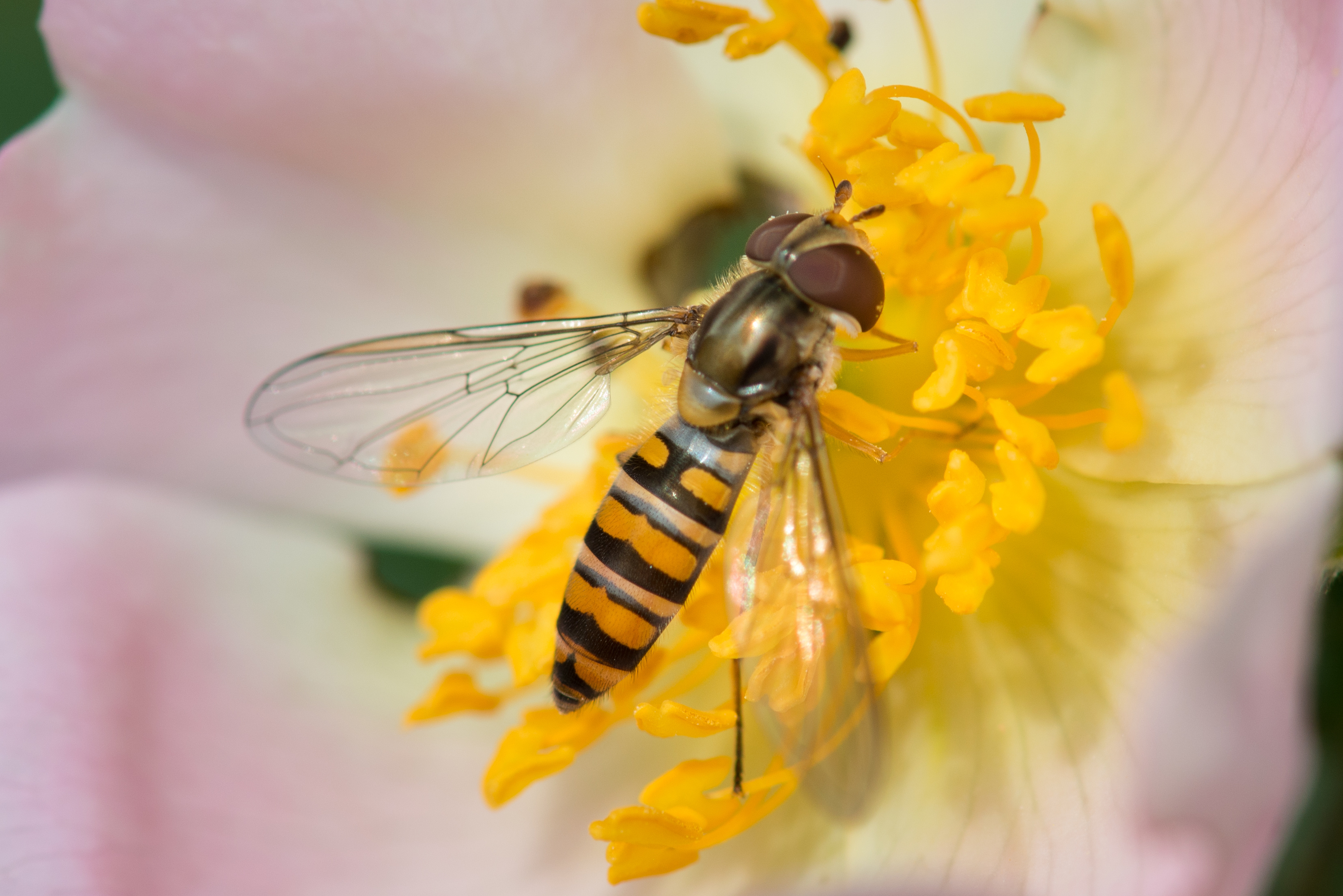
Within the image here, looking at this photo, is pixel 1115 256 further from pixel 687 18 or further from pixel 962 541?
pixel 687 18

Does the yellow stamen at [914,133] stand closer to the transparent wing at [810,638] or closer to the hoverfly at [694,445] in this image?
the hoverfly at [694,445]

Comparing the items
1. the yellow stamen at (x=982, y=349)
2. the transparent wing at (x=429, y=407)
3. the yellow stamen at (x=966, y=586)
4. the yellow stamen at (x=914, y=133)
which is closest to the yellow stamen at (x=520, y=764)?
the transparent wing at (x=429, y=407)

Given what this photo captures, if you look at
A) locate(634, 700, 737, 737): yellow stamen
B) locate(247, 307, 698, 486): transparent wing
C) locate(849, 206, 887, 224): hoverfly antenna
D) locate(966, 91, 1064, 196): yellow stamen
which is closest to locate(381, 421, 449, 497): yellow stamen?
locate(247, 307, 698, 486): transparent wing

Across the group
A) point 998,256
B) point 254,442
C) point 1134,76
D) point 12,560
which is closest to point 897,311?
point 998,256

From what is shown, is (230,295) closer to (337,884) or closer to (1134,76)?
(337,884)

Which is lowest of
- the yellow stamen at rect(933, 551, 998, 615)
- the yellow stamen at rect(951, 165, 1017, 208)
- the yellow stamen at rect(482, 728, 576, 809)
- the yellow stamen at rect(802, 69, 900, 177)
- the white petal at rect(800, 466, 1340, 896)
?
the white petal at rect(800, 466, 1340, 896)

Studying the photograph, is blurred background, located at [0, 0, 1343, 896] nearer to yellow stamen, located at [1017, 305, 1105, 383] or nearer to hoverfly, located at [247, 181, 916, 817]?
hoverfly, located at [247, 181, 916, 817]
